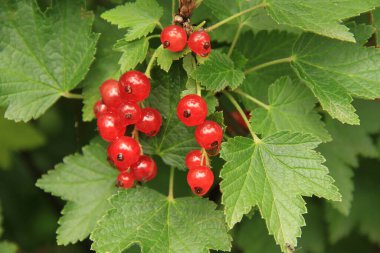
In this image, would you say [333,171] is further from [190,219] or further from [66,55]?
[66,55]

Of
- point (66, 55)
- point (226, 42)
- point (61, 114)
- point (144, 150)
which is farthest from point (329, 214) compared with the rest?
point (61, 114)

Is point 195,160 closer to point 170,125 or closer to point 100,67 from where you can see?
point 170,125

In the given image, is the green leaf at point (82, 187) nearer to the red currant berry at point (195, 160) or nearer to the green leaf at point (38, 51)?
the green leaf at point (38, 51)

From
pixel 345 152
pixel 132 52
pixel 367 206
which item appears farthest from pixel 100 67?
pixel 367 206

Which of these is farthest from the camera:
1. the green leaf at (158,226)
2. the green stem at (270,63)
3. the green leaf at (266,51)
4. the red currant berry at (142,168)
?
the green leaf at (266,51)

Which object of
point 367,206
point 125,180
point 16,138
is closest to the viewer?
point 125,180

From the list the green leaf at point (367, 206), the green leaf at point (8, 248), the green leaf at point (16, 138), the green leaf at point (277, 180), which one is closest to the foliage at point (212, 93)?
the green leaf at point (277, 180)
